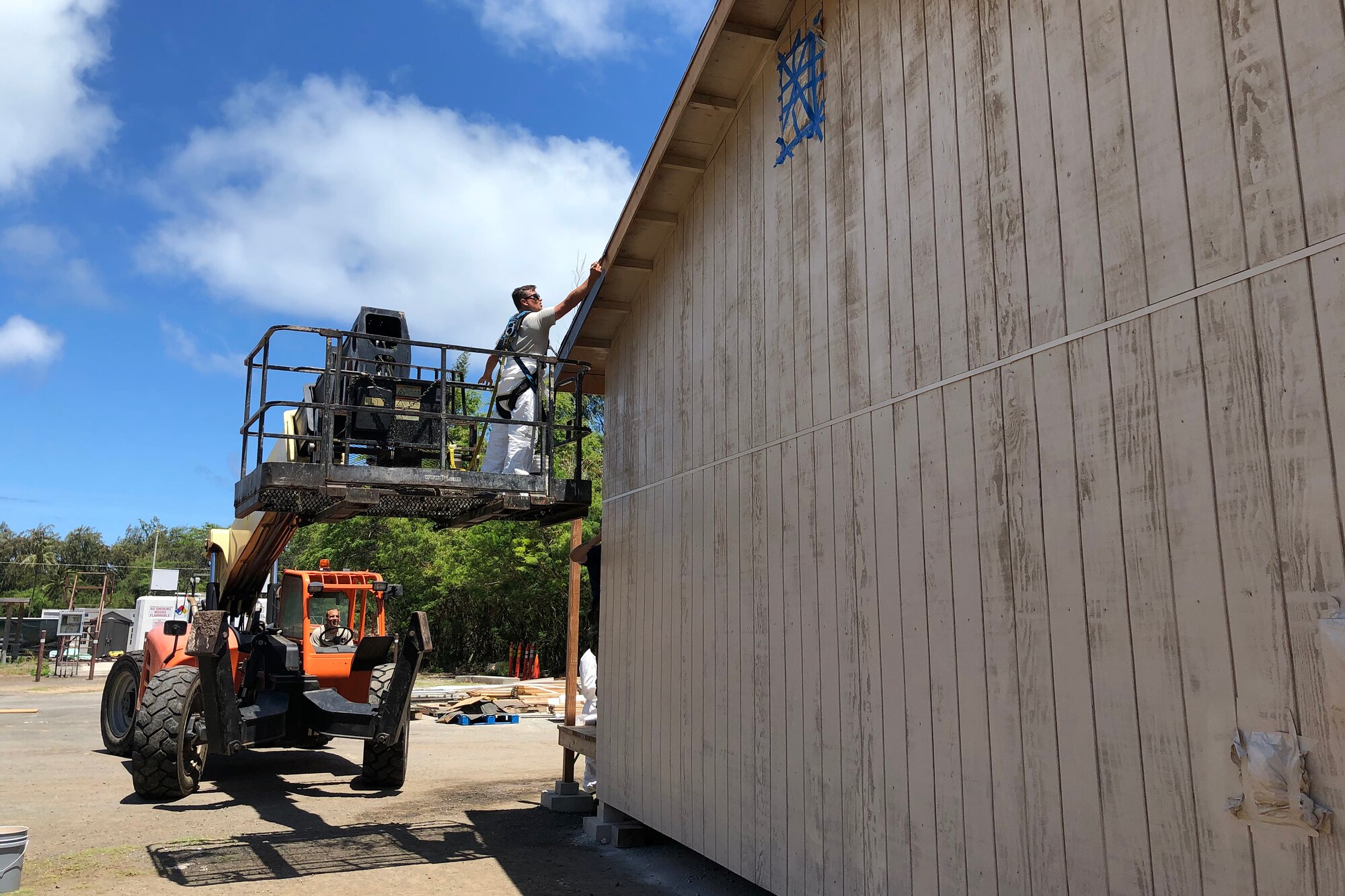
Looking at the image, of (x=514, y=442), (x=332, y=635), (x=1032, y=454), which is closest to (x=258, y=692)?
(x=332, y=635)

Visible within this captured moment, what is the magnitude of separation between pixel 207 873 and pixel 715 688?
398 cm

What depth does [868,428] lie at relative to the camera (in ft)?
15.4

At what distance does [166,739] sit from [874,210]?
337 inches

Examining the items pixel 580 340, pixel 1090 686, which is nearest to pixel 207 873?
pixel 580 340

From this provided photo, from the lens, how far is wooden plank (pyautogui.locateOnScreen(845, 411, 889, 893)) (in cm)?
442

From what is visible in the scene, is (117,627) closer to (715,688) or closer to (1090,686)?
(715,688)

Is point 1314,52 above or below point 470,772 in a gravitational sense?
above

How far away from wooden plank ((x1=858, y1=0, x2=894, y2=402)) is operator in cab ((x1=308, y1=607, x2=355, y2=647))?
30.4 ft

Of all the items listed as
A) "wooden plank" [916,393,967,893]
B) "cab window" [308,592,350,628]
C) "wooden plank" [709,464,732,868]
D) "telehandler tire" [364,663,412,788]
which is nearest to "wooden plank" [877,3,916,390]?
"wooden plank" [916,393,967,893]

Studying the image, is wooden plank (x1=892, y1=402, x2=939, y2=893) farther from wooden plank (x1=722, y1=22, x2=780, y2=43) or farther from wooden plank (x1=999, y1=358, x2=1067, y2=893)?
wooden plank (x1=722, y1=22, x2=780, y2=43)

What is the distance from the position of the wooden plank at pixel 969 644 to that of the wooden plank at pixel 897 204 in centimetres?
42

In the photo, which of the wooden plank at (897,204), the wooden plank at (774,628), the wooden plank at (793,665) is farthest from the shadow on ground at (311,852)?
the wooden plank at (897,204)

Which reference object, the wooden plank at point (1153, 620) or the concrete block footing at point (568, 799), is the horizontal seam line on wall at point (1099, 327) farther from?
the concrete block footing at point (568, 799)

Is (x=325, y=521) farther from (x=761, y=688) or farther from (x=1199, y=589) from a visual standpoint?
(x=1199, y=589)
